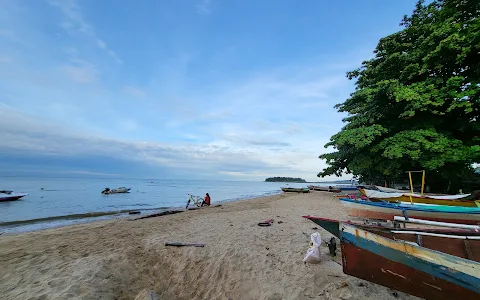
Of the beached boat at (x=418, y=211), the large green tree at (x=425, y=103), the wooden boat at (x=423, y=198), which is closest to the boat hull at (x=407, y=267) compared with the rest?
the beached boat at (x=418, y=211)

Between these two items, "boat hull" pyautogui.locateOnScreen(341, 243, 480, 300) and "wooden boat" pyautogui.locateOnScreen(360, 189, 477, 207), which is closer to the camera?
"boat hull" pyautogui.locateOnScreen(341, 243, 480, 300)

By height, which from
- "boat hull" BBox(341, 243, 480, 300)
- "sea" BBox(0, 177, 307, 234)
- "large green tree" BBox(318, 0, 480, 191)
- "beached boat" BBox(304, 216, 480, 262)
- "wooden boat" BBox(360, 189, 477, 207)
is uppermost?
"large green tree" BBox(318, 0, 480, 191)

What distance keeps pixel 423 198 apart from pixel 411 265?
8.95 meters

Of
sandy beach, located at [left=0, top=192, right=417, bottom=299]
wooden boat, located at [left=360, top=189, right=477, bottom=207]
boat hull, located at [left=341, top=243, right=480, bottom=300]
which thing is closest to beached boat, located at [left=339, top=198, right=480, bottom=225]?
wooden boat, located at [left=360, top=189, right=477, bottom=207]

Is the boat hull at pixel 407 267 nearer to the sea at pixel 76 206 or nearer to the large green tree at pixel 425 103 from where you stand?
the large green tree at pixel 425 103

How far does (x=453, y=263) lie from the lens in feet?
9.90

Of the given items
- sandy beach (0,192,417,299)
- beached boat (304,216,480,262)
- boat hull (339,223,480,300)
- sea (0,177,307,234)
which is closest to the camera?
boat hull (339,223,480,300)

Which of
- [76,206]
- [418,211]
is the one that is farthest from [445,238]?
[76,206]

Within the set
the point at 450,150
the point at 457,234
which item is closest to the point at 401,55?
the point at 450,150

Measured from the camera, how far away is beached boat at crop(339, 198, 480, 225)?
7759mm

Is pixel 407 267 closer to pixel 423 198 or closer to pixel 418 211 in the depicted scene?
pixel 418 211

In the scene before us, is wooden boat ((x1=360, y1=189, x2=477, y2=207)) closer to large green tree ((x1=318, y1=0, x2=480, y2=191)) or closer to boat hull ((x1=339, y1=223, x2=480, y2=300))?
large green tree ((x1=318, y1=0, x2=480, y2=191))

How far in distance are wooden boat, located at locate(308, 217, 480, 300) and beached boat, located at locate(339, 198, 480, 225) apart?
174 inches

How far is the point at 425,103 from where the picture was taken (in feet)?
46.6
